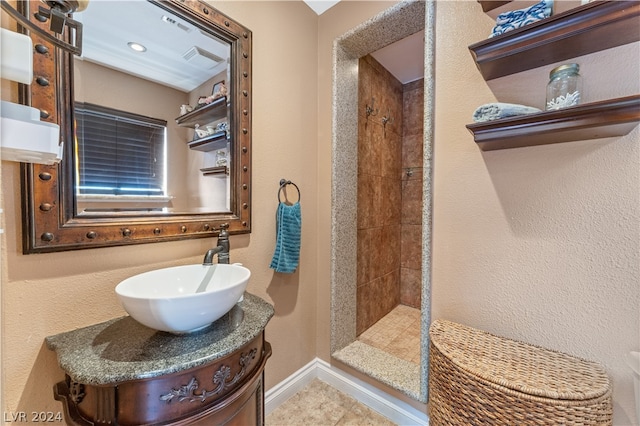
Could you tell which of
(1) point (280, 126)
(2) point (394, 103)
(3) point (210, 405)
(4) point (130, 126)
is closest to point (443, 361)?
(3) point (210, 405)

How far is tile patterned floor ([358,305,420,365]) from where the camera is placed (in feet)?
6.26

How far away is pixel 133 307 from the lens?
0.67 m

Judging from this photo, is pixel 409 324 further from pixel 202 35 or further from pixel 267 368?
pixel 202 35

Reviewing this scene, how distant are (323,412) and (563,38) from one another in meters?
2.01

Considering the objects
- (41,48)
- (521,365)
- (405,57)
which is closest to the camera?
(41,48)

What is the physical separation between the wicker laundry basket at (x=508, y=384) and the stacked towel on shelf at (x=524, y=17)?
1.20 m

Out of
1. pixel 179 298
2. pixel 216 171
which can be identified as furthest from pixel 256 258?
pixel 179 298

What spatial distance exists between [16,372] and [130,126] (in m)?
0.89

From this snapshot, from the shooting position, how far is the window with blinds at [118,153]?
0.90 meters

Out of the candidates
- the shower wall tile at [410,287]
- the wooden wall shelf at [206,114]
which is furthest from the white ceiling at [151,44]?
the shower wall tile at [410,287]

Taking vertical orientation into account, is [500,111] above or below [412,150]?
below

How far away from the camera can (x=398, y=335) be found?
2160mm

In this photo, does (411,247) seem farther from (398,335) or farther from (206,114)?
(206,114)
